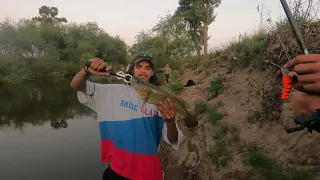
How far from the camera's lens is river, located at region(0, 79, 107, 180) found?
931 centimetres

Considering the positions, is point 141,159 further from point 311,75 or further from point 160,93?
point 311,75

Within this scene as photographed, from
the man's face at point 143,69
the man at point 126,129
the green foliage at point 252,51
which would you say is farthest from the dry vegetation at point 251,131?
the man's face at point 143,69

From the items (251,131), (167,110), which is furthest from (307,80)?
(251,131)

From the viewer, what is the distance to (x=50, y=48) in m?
55.8

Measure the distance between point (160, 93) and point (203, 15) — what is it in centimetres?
Result: 2542

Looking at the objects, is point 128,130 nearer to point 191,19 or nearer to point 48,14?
point 191,19

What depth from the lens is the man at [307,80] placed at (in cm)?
133

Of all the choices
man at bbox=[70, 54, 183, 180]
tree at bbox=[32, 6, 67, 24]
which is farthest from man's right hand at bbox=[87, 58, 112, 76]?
tree at bbox=[32, 6, 67, 24]

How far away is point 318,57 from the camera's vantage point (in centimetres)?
134

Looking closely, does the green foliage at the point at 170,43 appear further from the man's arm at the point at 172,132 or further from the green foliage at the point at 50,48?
the man's arm at the point at 172,132

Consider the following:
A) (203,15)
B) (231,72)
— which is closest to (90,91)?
(231,72)

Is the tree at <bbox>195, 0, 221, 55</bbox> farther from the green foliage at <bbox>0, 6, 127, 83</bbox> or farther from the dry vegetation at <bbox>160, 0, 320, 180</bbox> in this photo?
the green foliage at <bbox>0, 6, 127, 83</bbox>

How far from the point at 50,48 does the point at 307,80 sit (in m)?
61.2

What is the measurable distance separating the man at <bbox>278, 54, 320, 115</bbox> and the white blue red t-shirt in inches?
56.8
